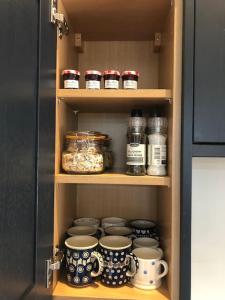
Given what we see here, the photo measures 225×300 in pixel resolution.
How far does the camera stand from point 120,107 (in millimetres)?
1009

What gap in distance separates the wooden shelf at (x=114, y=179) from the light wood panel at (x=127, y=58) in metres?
0.48

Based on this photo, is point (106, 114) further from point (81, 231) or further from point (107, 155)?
point (81, 231)

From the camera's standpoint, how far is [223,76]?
2.41 feet

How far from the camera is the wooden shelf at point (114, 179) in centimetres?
79

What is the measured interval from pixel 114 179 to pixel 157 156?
0.15 metres

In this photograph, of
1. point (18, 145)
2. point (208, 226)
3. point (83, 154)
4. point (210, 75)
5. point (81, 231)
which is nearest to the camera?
point (18, 145)

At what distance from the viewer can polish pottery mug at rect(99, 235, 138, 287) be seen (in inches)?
32.0

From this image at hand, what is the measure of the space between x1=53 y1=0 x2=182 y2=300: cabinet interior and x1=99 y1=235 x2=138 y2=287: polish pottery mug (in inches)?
1.0

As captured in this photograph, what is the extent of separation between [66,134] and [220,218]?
0.72 m

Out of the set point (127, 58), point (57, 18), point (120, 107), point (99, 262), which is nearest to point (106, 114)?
point (120, 107)

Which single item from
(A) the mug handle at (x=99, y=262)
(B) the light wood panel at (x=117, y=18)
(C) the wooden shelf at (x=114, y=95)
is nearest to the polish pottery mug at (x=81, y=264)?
(A) the mug handle at (x=99, y=262)

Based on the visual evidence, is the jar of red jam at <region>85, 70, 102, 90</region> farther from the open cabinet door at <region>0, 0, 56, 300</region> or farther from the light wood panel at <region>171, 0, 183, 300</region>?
the light wood panel at <region>171, 0, 183, 300</region>

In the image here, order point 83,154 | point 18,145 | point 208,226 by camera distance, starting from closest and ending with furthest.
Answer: point 18,145 → point 83,154 → point 208,226

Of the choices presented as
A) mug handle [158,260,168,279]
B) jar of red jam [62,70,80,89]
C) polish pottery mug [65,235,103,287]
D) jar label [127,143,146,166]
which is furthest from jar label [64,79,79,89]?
mug handle [158,260,168,279]
